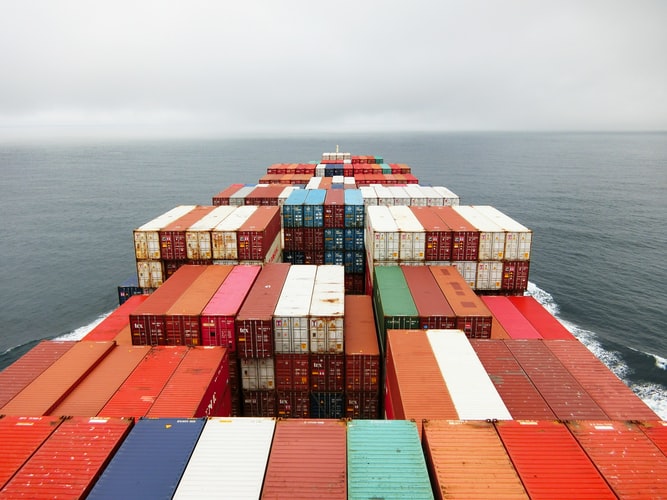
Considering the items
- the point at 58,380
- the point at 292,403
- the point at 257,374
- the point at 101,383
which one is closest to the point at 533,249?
the point at 292,403

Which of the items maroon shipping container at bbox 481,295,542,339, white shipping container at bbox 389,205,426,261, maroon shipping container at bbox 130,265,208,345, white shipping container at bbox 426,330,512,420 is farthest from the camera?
white shipping container at bbox 389,205,426,261

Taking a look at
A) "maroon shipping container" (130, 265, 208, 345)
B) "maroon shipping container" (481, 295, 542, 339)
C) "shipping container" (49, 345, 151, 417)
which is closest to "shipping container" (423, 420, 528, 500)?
"shipping container" (49, 345, 151, 417)

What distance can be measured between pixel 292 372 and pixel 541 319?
18.8m

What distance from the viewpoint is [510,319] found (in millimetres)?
29859

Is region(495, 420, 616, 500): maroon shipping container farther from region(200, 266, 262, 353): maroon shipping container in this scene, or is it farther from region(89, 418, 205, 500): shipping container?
region(200, 266, 262, 353): maroon shipping container

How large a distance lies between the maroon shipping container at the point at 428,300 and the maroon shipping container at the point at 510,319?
473 cm

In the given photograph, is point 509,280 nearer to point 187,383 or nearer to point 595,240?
point 187,383

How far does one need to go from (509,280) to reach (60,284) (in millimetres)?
57301

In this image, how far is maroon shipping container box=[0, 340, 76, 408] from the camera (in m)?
19.1

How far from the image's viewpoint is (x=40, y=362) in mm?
21312

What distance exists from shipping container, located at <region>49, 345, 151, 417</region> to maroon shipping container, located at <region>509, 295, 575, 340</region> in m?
25.5

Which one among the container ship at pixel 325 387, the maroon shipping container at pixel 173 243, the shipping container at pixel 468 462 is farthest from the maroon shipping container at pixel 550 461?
the maroon shipping container at pixel 173 243

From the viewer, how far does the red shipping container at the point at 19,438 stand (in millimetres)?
13422

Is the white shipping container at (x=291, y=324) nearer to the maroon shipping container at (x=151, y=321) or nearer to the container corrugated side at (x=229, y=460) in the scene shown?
the maroon shipping container at (x=151, y=321)
